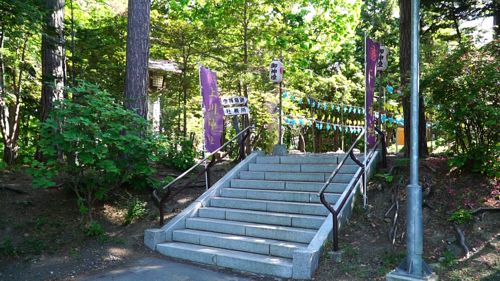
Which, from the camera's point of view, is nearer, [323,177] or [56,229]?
[56,229]

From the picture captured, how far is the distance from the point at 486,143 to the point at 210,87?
5563mm


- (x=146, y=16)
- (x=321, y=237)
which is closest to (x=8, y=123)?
(x=146, y=16)

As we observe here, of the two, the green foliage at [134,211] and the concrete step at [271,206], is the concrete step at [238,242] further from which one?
the green foliage at [134,211]

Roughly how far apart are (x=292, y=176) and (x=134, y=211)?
10.5ft

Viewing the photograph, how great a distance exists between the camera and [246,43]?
37.1ft

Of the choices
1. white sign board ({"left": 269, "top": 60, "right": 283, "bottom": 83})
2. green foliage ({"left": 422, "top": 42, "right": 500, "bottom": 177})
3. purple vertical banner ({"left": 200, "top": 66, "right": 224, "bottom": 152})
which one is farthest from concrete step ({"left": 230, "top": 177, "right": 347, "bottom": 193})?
A: white sign board ({"left": 269, "top": 60, "right": 283, "bottom": 83})

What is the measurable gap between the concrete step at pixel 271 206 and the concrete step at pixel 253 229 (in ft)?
1.52

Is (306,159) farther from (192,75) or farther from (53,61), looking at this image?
(53,61)

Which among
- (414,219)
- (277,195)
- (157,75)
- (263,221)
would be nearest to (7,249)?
(263,221)

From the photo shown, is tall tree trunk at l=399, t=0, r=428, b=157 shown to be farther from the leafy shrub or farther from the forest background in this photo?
the leafy shrub

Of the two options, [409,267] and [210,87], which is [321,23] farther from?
[409,267]

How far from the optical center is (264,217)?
6816 mm

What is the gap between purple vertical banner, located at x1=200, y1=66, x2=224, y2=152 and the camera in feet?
28.7

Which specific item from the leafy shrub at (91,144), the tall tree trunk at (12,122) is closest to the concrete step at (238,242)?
the leafy shrub at (91,144)
